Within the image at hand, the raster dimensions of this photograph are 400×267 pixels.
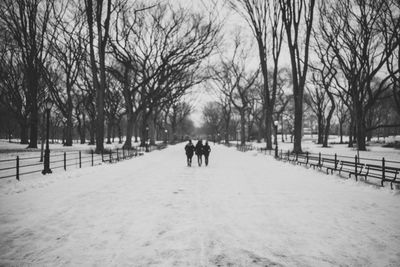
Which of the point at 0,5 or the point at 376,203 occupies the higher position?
the point at 0,5

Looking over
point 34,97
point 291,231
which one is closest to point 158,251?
point 291,231

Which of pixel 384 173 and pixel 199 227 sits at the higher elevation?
pixel 384 173

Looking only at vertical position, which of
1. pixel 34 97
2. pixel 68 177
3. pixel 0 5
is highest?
pixel 0 5

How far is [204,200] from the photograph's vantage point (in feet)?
22.3

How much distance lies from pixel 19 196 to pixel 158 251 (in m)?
5.94

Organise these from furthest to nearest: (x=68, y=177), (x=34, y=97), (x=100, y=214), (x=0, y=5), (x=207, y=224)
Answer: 1. (x=34, y=97)
2. (x=0, y=5)
3. (x=68, y=177)
4. (x=100, y=214)
5. (x=207, y=224)

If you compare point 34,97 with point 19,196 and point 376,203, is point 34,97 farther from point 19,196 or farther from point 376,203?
point 376,203

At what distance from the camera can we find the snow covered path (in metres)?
3.67

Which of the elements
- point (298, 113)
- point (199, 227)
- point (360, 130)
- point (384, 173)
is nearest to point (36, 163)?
point (199, 227)

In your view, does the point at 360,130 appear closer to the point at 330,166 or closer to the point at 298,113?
the point at 298,113

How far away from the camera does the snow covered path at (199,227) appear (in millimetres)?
3670

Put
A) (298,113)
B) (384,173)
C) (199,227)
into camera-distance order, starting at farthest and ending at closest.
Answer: (298,113), (384,173), (199,227)

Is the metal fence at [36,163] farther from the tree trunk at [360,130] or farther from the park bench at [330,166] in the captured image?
the tree trunk at [360,130]

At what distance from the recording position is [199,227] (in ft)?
15.7
